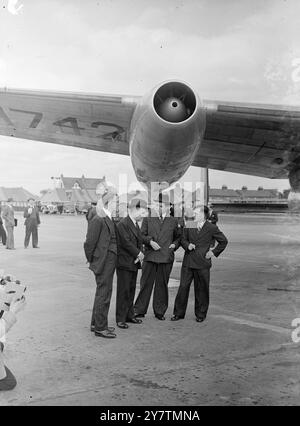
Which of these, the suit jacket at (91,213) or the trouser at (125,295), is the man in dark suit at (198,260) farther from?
the suit jacket at (91,213)

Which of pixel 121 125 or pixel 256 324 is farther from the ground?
pixel 121 125

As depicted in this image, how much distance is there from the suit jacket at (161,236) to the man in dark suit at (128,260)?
0.32 meters

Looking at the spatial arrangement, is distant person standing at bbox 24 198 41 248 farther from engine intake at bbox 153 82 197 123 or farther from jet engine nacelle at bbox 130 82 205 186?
engine intake at bbox 153 82 197 123

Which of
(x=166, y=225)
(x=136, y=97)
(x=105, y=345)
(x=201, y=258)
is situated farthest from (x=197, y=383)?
(x=136, y=97)

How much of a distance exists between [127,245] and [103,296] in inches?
32.3

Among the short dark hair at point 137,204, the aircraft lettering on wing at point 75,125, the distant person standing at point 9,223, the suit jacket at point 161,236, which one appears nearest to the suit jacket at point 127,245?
the short dark hair at point 137,204

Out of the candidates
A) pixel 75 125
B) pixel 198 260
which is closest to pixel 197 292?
pixel 198 260

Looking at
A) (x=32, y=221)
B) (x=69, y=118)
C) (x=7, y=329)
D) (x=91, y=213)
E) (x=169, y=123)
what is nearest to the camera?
(x=7, y=329)

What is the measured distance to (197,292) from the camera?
20.6 ft

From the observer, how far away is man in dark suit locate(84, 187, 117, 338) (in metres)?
5.47

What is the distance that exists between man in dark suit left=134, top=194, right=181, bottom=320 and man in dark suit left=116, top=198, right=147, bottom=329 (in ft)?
1.03

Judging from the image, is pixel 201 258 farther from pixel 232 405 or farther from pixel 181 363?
pixel 232 405

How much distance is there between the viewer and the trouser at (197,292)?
620 cm

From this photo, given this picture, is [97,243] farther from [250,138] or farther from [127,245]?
[250,138]
